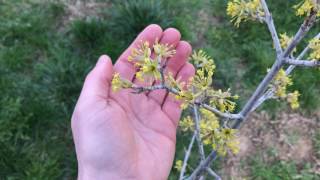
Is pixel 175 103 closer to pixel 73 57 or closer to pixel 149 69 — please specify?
pixel 149 69

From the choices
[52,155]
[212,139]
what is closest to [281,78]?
[212,139]

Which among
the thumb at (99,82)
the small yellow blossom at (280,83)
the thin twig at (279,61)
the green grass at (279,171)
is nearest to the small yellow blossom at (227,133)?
the thin twig at (279,61)

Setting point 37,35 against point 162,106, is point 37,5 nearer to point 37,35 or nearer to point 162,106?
point 37,35

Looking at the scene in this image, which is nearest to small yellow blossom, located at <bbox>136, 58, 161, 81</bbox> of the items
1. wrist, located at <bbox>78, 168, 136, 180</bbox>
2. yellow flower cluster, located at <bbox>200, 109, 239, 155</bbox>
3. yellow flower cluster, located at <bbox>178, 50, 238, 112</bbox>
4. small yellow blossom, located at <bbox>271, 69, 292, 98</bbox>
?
yellow flower cluster, located at <bbox>178, 50, 238, 112</bbox>

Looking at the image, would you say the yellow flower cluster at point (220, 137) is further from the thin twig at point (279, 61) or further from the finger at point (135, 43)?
the finger at point (135, 43)

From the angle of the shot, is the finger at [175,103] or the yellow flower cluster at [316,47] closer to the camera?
the yellow flower cluster at [316,47]

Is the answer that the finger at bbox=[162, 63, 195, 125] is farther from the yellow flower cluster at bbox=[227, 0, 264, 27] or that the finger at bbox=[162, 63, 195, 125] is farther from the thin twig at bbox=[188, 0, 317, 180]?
the yellow flower cluster at bbox=[227, 0, 264, 27]

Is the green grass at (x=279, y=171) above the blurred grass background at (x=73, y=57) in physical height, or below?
below
